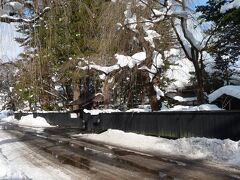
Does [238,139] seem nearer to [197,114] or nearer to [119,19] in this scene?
[197,114]

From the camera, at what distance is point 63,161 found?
13.7m

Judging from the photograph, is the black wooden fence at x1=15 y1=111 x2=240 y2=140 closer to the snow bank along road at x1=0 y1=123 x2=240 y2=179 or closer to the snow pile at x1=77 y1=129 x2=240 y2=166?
the snow pile at x1=77 y1=129 x2=240 y2=166

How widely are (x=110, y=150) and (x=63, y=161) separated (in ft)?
10.8

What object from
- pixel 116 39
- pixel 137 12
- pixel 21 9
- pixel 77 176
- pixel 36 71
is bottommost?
pixel 77 176

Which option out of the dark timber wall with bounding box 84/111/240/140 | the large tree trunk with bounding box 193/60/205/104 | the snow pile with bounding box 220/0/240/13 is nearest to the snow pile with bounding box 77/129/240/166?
the dark timber wall with bounding box 84/111/240/140

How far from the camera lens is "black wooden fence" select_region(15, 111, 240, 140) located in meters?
14.4

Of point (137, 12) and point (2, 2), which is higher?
point (137, 12)

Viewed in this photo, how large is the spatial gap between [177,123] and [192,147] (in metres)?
3.06

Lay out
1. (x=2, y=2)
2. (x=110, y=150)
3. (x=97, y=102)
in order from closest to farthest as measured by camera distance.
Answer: (x=2, y=2) → (x=110, y=150) → (x=97, y=102)

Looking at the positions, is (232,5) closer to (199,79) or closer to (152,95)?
(199,79)

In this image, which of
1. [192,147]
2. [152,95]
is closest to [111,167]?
[192,147]

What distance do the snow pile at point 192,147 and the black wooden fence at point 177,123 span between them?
548mm

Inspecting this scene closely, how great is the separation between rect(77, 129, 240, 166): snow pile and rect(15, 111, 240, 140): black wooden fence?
0.55 m

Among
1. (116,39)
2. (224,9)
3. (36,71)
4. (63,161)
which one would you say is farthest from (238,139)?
(116,39)
